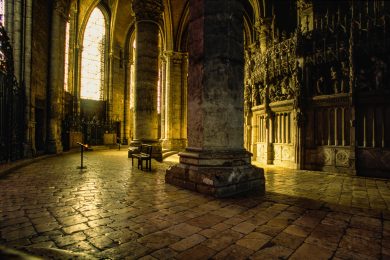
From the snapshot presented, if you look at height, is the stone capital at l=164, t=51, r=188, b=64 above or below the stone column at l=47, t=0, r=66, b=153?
above

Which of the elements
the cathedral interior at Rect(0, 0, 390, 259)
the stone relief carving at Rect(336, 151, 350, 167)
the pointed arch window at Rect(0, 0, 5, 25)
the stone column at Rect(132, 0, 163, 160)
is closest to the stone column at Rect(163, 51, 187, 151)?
the cathedral interior at Rect(0, 0, 390, 259)

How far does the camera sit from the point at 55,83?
13.5 meters

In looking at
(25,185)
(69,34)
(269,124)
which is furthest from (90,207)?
(69,34)

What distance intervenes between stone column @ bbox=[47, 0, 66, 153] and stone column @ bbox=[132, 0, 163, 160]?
5.14 metres

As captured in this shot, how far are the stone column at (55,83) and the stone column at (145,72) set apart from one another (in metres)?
5.14

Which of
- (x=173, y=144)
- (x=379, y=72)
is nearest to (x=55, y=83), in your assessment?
(x=173, y=144)

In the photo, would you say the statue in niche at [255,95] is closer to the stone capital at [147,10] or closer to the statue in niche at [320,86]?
the statue in niche at [320,86]

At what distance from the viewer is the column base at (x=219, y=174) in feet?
14.6

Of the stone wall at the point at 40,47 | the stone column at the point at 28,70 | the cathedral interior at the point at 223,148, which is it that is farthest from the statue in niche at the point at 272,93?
the stone wall at the point at 40,47

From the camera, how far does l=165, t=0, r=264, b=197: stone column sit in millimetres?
4758

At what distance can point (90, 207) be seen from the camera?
362cm

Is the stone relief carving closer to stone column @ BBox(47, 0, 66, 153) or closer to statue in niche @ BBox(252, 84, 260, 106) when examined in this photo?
statue in niche @ BBox(252, 84, 260, 106)

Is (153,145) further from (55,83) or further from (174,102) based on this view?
(174,102)

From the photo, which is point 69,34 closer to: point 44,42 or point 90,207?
point 44,42
